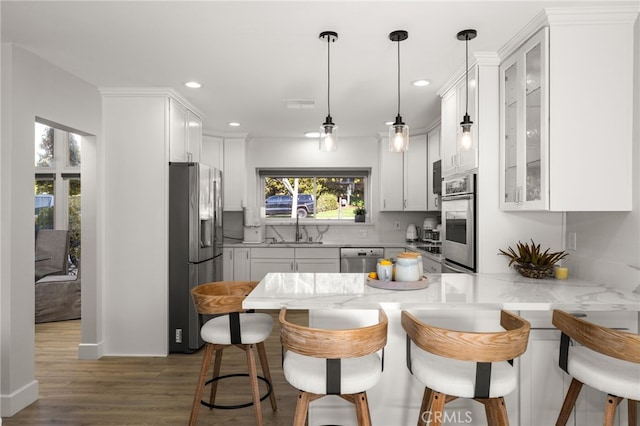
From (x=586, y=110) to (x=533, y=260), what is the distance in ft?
3.23

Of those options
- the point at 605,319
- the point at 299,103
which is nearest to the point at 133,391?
the point at 299,103

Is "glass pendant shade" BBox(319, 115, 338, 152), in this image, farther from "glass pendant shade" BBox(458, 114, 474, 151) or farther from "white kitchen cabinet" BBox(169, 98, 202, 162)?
"white kitchen cabinet" BBox(169, 98, 202, 162)

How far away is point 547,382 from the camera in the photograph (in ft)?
6.95

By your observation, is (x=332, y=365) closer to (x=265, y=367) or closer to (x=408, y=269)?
(x=408, y=269)

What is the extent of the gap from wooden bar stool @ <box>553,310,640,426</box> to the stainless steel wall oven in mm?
1074

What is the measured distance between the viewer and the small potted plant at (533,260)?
2594 millimetres

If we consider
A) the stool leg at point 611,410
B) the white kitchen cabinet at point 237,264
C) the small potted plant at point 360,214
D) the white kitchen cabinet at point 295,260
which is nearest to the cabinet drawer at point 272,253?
the white kitchen cabinet at point 295,260

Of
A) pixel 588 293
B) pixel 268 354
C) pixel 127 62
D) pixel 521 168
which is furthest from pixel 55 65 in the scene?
pixel 588 293

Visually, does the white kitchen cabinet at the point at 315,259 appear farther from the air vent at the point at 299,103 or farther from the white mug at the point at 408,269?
the white mug at the point at 408,269

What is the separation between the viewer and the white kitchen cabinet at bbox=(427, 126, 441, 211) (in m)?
4.84

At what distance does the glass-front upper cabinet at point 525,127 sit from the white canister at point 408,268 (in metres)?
0.81

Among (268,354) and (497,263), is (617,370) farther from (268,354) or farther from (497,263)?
(268,354)

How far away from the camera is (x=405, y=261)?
228 cm

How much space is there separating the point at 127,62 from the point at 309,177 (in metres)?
3.46
